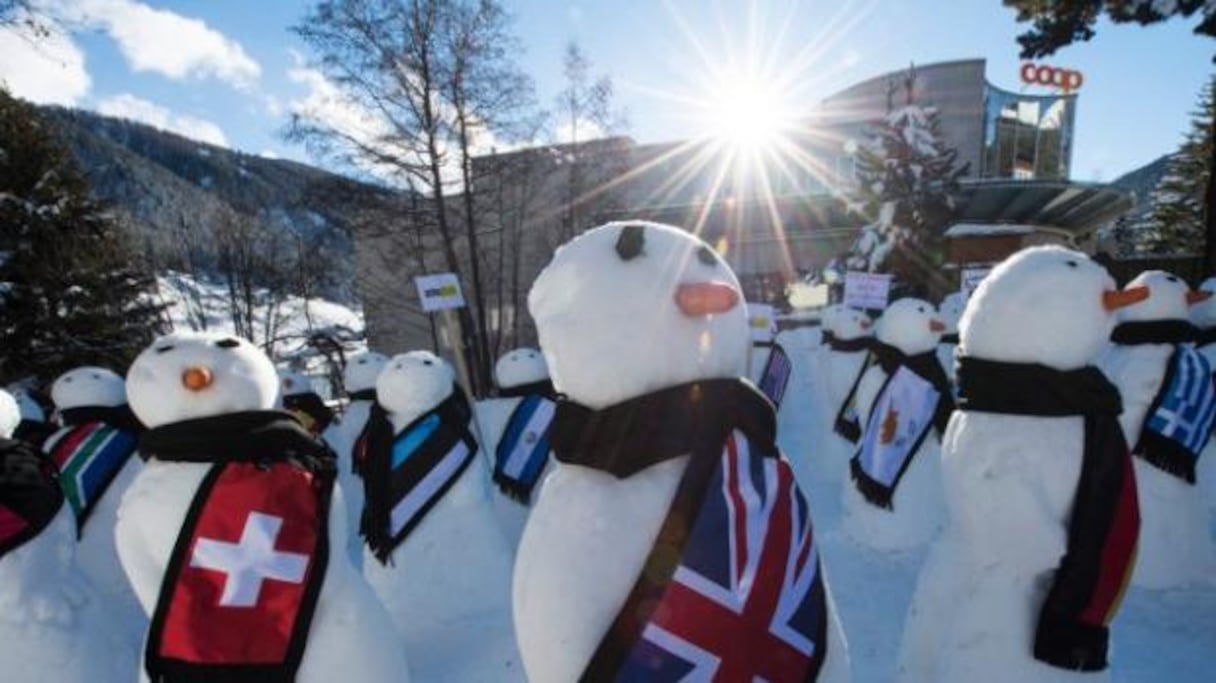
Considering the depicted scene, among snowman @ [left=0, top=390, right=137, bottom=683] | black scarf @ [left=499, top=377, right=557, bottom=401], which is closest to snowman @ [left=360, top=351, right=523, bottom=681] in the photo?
black scarf @ [left=499, top=377, right=557, bottom=401]

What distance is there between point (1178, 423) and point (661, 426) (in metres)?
3.69

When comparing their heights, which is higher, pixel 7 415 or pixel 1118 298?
pixel 1118 298

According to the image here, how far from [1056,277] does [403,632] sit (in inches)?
162

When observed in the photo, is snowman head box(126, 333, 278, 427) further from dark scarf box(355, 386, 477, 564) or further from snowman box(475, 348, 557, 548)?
snowman box(475, 348, 557, 548)

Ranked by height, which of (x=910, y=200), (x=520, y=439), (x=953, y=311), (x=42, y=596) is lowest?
(x=520, y=439)

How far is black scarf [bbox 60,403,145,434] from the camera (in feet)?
16.5

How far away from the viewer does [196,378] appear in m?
2.46

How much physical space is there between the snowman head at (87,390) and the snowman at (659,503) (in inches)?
191

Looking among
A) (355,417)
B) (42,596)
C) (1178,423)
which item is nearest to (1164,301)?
(1178,423)

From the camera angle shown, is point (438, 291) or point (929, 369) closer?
point (929, 369)

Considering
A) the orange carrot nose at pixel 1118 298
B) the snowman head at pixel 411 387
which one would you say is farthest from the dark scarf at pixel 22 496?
the orange carrot nose at pixel 1118 298

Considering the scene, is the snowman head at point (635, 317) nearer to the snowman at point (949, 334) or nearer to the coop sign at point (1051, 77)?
the snowman at point (949, 334)

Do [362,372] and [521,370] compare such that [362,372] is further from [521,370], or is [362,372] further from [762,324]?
[762,324]

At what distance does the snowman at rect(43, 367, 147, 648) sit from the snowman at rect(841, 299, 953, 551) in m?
5.09
